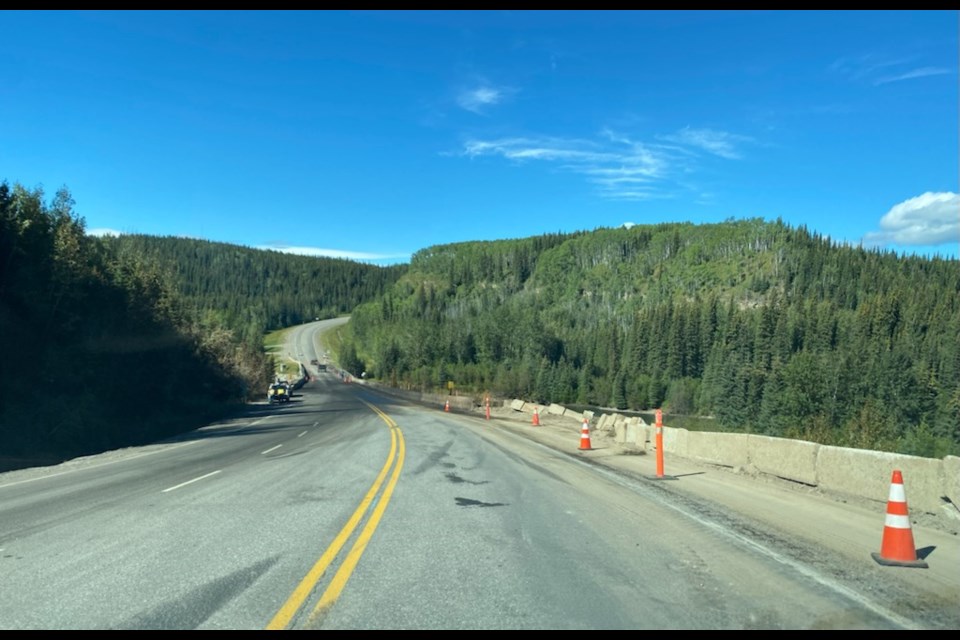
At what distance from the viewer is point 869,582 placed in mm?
6266

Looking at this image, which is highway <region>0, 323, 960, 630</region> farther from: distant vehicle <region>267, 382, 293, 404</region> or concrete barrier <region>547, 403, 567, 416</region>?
distant vehicle <region>267, 382, 293, 404</region>

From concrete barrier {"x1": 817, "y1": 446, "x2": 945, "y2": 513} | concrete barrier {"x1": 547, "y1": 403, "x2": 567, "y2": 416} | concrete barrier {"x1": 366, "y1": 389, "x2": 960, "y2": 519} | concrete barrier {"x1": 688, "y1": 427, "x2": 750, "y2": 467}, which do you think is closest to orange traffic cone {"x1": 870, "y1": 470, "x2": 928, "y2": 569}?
concrete barrier {"x1": 817, "y1": 446, "x2": 945, "y2": 513}

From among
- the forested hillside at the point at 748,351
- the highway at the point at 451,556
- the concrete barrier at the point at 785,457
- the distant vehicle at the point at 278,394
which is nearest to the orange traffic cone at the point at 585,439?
the highway at the point at 451,556

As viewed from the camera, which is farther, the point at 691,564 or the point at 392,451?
the point at 392,451

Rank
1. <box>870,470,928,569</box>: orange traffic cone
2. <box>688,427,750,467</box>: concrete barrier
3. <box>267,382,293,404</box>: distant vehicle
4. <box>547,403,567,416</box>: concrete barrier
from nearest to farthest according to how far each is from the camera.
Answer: <box>870,470,928,569</box>: orange traffic cone → <box>688,427,750,467</box>: concrete barrier → <box>547,403,567,416</box>: concrete barrier → <box>267,382,293,404</box>: distant vehicle

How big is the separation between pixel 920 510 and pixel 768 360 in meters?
107

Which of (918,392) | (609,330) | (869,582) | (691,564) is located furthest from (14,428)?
(609,330)

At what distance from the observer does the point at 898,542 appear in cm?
693

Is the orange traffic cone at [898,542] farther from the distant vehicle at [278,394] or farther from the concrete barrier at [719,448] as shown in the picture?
the distant vehicle at [278,394]

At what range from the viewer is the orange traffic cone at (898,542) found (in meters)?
6.84

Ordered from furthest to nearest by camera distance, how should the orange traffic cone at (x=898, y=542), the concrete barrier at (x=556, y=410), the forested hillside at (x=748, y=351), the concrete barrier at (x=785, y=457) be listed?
1. the forested hillside at (x=748, y=351)
2. the concrete barrier at (x=556, y=410)
3. the concrete barrier at (x=785, y=457)
4. the orange traffic cone at (x=898, y=542)

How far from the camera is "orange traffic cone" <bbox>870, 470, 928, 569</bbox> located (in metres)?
6.84
